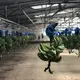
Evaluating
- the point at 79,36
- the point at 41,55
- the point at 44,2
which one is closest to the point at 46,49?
the point at 41,55

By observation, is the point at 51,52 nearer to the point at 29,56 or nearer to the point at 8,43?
the point at 8,43

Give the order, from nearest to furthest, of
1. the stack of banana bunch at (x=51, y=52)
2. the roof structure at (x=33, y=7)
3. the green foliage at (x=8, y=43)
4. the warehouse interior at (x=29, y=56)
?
the stack of banana bunch at (x=51, y=52), the green foliage at (x=8, y=43), the warehouse interior at (x=29, y=56), the roof structure at (x=33, y=7)

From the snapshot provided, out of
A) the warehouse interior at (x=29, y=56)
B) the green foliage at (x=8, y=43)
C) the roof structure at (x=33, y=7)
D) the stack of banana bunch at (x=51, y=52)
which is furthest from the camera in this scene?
the roof structure at (x=33, y=7)

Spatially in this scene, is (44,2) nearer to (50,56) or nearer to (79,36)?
(79,36)

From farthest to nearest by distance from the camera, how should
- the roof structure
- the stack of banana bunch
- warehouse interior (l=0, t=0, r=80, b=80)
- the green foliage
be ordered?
the roof structure, warehouse interior (l=0, t=0, r=80, b=80), the green foliage, the stack of banana bunch

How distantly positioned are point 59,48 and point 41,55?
39 cm

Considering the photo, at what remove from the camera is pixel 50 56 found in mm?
4621

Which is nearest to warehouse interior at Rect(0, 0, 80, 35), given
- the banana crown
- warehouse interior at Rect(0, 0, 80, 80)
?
warehouse interior at Rect(0, 0, 80, 80)

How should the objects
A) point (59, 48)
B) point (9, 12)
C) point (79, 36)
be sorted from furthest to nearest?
1. point (9, 12)
2. point (79, 36)
3. point (59, 48)

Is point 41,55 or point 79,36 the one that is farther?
point 79,36

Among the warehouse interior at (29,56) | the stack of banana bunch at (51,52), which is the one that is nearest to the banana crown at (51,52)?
the stack of banana bunch at (51,52)

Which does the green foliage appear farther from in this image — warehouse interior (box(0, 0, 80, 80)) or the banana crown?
the banana crown

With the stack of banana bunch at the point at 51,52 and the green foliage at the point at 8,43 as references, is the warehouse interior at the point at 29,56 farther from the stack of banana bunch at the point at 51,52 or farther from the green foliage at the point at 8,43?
the stack of banana bunch at the point at 51,52

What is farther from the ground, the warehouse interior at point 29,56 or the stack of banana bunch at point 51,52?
the stack of banana bunch at point 51,52
